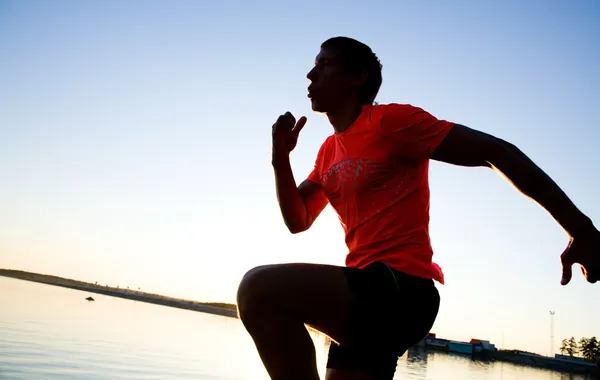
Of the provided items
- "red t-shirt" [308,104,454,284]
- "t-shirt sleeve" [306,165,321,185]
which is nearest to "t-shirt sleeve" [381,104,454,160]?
"red t-shirt" [308,104,454,284]

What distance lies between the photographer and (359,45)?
6.92 feet

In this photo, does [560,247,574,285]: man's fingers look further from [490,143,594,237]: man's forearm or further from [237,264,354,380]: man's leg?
[237,264,354,380]: man's leg

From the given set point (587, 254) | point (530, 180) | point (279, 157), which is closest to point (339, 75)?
point (279, 157)

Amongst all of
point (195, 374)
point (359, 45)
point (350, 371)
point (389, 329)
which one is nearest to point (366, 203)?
point (389, 329)

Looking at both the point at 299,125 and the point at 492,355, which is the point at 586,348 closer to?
the point at 492,355

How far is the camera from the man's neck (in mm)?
2023

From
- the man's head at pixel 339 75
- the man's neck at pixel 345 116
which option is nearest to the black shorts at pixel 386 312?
the man's neck at pixel 345 116

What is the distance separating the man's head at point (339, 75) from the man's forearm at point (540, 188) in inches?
30.5

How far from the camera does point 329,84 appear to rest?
202 cm

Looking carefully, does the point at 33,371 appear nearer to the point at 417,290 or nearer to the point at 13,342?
the point at 13,342

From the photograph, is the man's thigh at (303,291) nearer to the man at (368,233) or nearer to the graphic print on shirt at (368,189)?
the man at (368,233)

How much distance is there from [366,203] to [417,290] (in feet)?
1.29

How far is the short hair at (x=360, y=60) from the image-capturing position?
206 cm

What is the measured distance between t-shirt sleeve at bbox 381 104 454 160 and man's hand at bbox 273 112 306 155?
458mm
